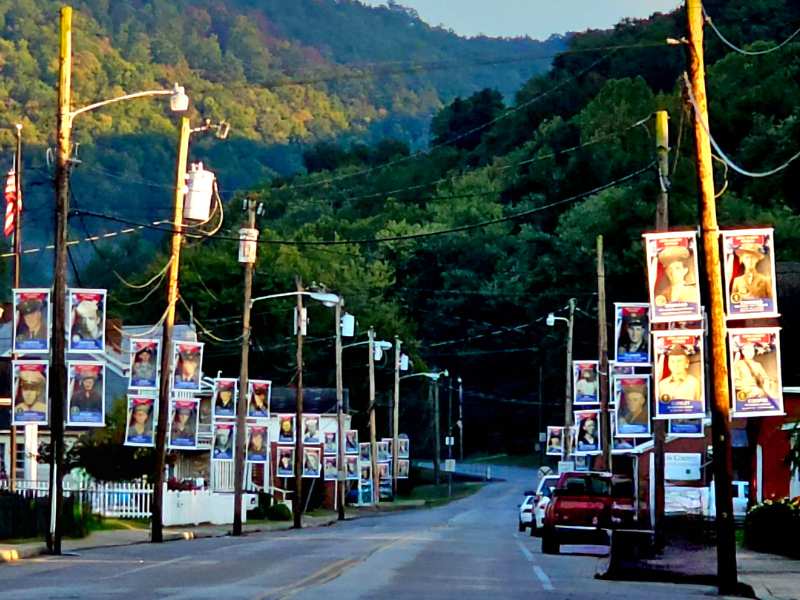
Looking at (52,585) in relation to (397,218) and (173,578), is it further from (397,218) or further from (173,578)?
(397,218)

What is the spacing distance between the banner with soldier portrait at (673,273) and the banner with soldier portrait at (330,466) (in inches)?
2066

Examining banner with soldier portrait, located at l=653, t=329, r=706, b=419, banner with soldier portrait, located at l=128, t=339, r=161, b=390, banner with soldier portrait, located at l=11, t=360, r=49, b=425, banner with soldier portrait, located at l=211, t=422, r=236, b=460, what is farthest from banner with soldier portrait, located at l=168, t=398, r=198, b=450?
banner with soldier portrait, located at l=653, t=329, r=706, b=419

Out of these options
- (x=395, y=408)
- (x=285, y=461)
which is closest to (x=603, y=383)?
(x=285, y=461)

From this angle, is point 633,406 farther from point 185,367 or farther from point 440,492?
point 440,492

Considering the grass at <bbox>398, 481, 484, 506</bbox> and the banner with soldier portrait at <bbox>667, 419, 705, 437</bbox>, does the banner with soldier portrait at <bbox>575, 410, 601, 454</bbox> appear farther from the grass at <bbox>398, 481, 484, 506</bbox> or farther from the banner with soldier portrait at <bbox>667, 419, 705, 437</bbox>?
the grass at <bbox>398, 481, 484, 506</bbox>

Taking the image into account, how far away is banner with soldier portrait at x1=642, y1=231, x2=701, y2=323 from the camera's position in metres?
27.4

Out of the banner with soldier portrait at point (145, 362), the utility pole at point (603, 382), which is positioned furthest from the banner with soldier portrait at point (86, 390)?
the utility pole at point (603, 382)

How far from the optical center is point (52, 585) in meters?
24.5

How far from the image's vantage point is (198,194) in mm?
46875

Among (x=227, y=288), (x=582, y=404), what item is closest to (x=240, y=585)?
(x=582, y=404)

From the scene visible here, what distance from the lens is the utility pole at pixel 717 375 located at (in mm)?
26375

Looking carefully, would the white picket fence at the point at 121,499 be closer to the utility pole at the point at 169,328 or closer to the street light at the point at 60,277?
the utility pole at the point at 169,328

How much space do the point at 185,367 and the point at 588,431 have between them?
17452 mm

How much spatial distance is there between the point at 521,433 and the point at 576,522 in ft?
320
